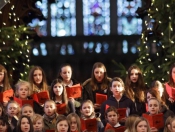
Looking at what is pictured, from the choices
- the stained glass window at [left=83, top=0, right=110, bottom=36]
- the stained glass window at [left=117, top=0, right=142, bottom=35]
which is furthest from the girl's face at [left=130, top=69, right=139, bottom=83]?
the stained glass window at [left=83, top=0, right=110, bottom=36]

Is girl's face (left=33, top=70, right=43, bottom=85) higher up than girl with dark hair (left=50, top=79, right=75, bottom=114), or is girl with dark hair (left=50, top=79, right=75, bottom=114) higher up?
girl's face (left=33, top=70, right=43, bottom=85)

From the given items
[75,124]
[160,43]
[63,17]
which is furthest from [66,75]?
[63,17]

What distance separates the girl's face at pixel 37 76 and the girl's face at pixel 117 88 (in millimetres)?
1045

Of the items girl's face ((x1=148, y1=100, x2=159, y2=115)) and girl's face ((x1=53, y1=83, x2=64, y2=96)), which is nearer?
girl's face ((x1=148, y1=100, x2=159, y2=115))

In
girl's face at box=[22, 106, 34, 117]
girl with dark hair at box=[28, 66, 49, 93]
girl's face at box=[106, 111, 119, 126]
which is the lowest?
girl's face at box=[106, 111, 119, 126]

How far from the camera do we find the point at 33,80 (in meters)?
12.1

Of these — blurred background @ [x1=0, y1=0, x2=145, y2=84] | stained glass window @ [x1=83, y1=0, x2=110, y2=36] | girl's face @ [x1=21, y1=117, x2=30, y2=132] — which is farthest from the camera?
stained glass window @ [x1=83, y1=0, x2=110, y2=36]

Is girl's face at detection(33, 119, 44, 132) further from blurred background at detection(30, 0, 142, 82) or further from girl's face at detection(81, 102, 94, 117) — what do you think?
blurred background at detection(30, 0, 142, 82)

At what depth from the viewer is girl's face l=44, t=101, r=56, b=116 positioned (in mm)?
11195

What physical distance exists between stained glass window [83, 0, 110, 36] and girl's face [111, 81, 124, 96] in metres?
9.11

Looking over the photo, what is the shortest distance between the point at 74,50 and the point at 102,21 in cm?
137

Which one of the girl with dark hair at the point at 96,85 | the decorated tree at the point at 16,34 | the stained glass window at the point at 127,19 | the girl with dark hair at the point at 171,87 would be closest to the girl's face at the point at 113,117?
the girl with dark hair at the point at 171,87

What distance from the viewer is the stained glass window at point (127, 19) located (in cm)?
2055

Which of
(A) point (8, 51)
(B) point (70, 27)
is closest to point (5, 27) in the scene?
(A) point (8, 51)
